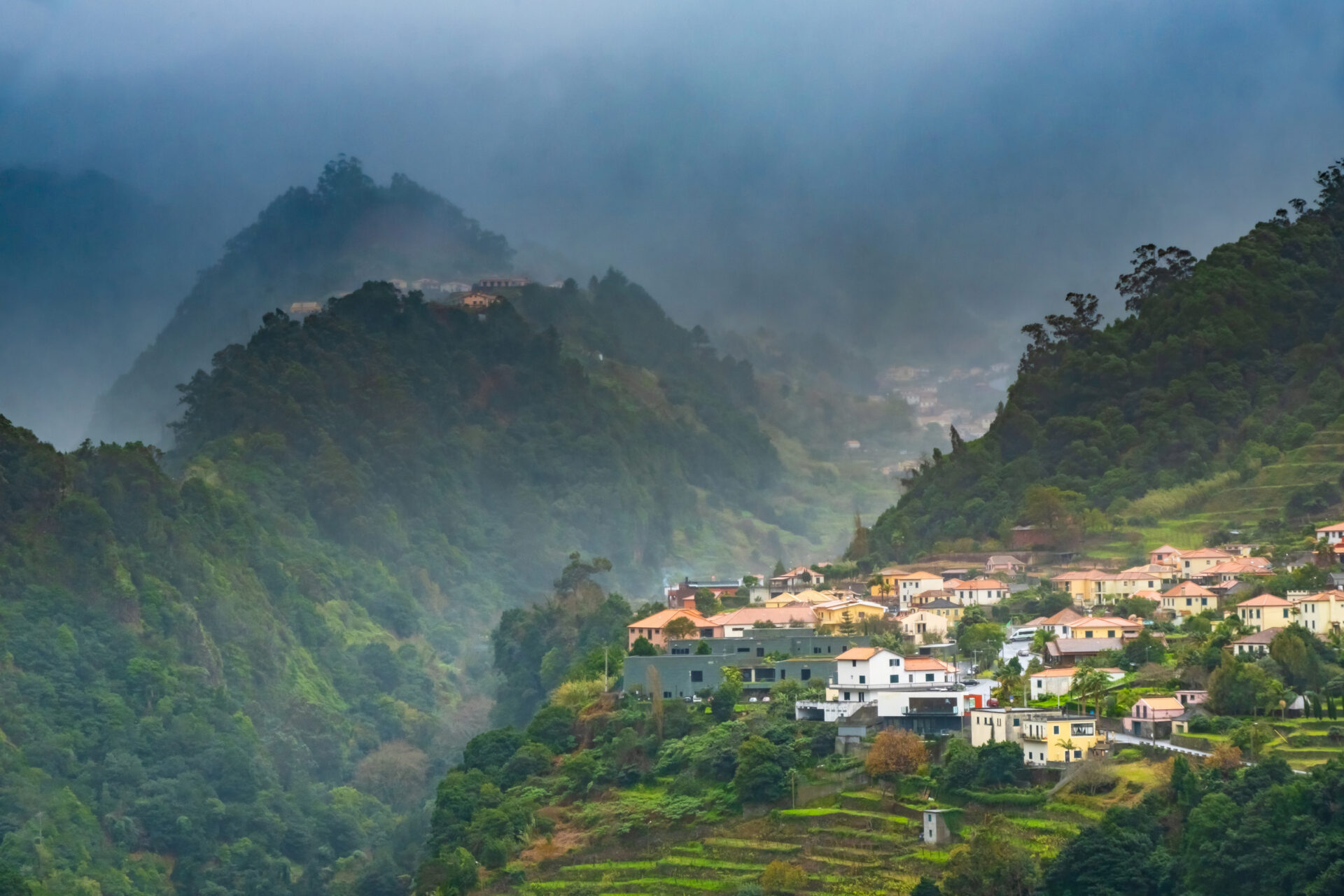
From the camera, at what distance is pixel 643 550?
3762 inches

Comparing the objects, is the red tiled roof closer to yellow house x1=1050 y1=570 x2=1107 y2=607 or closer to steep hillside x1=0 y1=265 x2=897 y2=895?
yellow house x1=1050 y1=570 x2=1107 y2=607

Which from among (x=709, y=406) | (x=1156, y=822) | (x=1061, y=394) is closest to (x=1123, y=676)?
(x=1156, y=822)

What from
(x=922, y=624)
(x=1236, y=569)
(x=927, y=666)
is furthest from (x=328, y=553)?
(x=927, y=666)

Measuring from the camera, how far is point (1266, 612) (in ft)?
143

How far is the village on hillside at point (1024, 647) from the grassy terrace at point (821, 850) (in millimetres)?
1745

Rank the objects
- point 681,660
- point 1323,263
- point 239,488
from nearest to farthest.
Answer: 1. point 681,660
2. point 1323,263
3. point 239,488

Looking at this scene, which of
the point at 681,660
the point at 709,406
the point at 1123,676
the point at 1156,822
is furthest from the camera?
the point at 709,406

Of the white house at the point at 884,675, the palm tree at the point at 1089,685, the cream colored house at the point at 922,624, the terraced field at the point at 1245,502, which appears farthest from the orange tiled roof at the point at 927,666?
the terraced field at the point at 1245,502

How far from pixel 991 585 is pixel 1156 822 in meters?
20.0

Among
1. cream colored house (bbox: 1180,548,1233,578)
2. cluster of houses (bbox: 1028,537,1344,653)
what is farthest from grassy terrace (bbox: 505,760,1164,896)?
cream colored house (bbox: 1180,548,1233,578)

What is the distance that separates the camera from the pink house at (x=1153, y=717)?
37.5 meters

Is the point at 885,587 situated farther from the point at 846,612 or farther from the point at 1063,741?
the point at 1063,741

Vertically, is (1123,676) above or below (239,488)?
below

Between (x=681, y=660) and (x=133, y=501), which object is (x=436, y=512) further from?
(x=681, y=660)
